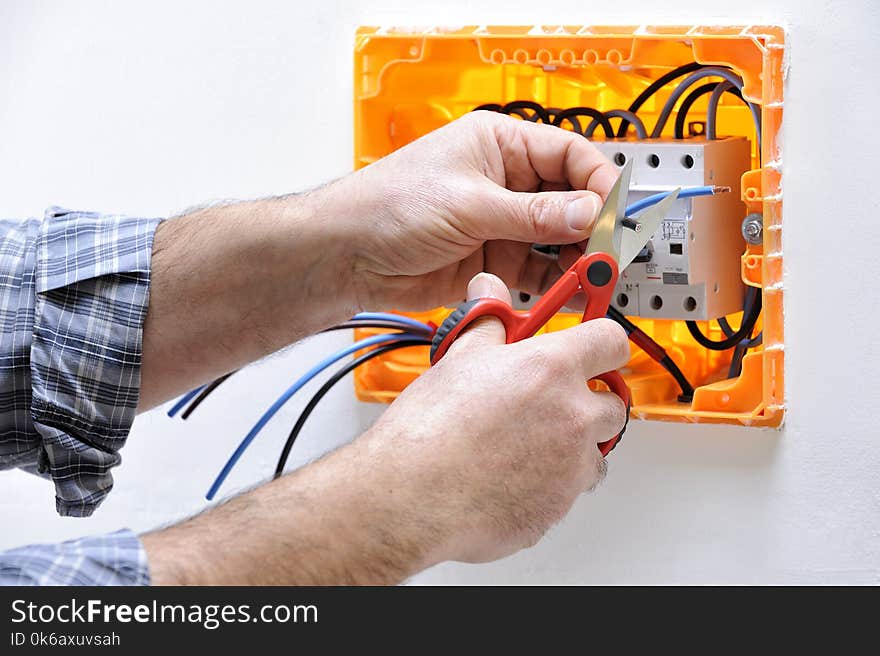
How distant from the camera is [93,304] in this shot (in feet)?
2.82

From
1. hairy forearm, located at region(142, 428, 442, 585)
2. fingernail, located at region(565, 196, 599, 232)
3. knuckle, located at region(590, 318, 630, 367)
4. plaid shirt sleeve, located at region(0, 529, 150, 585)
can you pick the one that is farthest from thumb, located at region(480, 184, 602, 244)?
plaid shirt sleeve, located at region(0, 529, 150, 585)

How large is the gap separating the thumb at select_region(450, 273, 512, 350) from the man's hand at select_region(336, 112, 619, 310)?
0.33 feet

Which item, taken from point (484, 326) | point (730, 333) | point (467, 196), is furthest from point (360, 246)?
point (730, 333)

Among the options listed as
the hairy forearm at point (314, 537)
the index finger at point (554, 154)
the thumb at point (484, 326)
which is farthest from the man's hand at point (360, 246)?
the hairy forearm at point (314, 537)

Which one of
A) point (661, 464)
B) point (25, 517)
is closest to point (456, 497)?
point (661, 464)

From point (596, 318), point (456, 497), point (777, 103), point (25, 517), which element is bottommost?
point (25, 517)

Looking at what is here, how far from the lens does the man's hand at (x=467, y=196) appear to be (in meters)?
0.79

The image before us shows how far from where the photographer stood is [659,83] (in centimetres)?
87

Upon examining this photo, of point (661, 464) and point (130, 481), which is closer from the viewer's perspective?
point (661, 464)

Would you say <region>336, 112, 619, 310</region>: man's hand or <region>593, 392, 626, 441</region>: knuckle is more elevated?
<region>336, 112, 619, 310</region>: man's hand

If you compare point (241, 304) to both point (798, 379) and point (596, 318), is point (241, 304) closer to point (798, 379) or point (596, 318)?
point (596, 318)

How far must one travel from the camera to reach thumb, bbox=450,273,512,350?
664mm

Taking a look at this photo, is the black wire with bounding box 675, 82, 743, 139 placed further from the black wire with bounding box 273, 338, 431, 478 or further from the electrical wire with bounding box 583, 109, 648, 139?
the black wire with bounding box 273, 338, 431, 478

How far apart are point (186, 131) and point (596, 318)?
1.61ft
